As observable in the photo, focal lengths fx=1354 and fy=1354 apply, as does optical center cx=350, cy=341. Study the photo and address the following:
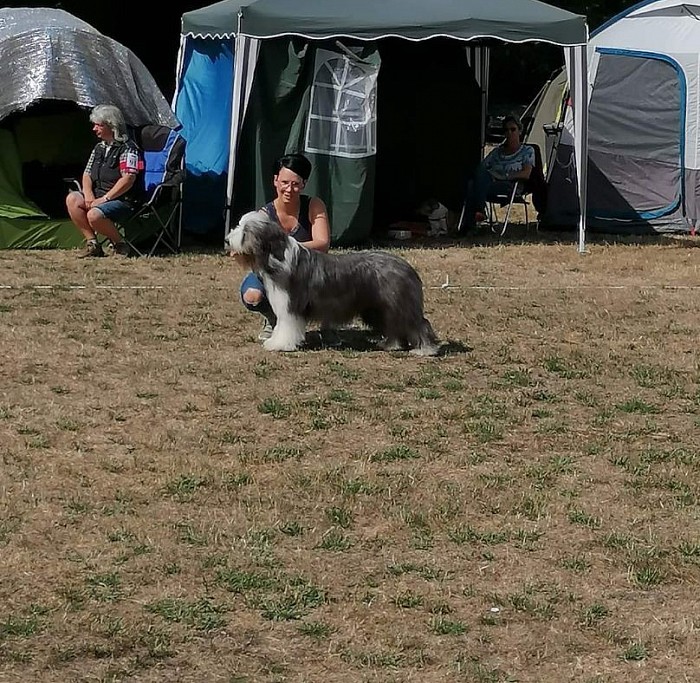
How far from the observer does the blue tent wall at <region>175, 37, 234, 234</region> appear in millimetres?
11469

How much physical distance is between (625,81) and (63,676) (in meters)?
10.6

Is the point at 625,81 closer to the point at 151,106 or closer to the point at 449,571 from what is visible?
the point at 151,106

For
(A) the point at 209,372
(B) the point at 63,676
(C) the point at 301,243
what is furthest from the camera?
(C) the point at 301,243

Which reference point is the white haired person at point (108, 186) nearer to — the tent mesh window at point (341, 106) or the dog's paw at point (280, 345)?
the tent mesh window at point (341, 106)

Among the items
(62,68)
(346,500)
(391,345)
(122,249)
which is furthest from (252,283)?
(62,68)

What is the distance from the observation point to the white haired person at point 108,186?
10.5m

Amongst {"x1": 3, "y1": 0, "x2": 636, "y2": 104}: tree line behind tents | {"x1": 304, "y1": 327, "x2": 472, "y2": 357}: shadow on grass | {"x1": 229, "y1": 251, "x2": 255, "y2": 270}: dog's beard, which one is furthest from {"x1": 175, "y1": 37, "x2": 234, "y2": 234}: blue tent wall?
{"x1": 3, "y1": 0, "x2": 636, "y2": 104}: tree line behind tents

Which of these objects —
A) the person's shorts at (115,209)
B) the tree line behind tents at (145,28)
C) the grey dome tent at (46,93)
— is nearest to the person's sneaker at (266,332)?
the person's shorts at (115,209)

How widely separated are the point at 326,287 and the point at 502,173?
6.12m

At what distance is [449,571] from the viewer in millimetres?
4184

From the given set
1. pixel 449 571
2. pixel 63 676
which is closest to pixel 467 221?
pixel 449 571

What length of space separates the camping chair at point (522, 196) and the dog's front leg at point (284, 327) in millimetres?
5698

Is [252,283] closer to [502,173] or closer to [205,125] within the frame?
[205,125]

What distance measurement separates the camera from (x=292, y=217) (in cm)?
734
